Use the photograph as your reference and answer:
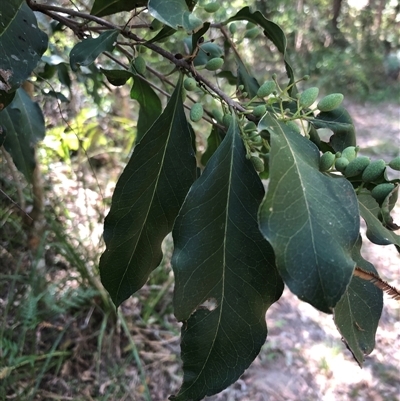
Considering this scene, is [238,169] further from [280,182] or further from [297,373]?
[297,373]

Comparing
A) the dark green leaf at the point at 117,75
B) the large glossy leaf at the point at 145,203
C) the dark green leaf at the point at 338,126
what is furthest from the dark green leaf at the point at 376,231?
the dark green leaf at the point at 117,75

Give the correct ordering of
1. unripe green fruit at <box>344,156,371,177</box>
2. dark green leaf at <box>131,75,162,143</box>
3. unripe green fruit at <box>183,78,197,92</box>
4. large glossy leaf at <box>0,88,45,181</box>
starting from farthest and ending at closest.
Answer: large glossy leaf at <box>0,88,45,181</box>, dark green leaf at <box>131,75,162,143</box>, unripe green fruit at <box>183,78,197,92</box>, unripe green fruit at <box>344,156,371,177</box>

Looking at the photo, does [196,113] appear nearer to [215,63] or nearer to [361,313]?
[215,63]

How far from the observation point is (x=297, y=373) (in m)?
1.69

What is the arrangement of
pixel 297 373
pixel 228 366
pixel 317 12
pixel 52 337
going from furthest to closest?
pixel 317 12, pixel 297 373, pixel 52 337, pixel 228 366

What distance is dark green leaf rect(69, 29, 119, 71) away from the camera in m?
0.59

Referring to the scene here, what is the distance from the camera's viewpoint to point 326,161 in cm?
45

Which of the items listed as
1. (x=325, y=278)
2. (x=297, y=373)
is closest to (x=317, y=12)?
(x=297, y=373)

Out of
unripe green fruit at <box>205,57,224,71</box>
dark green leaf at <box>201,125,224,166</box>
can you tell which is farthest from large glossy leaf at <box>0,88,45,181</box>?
unripe green fruit at <box>205,57,224,71</box>

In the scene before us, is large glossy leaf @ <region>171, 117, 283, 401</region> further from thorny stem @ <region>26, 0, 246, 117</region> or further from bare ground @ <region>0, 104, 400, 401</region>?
bare ground @ <region>0, 104, 400, 401</region>

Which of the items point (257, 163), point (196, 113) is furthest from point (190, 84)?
point (257, 163)

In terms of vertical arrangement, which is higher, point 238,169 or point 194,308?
point 238,169

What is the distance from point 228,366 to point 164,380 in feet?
3.95

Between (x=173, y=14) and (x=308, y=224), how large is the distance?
1.01 ft
